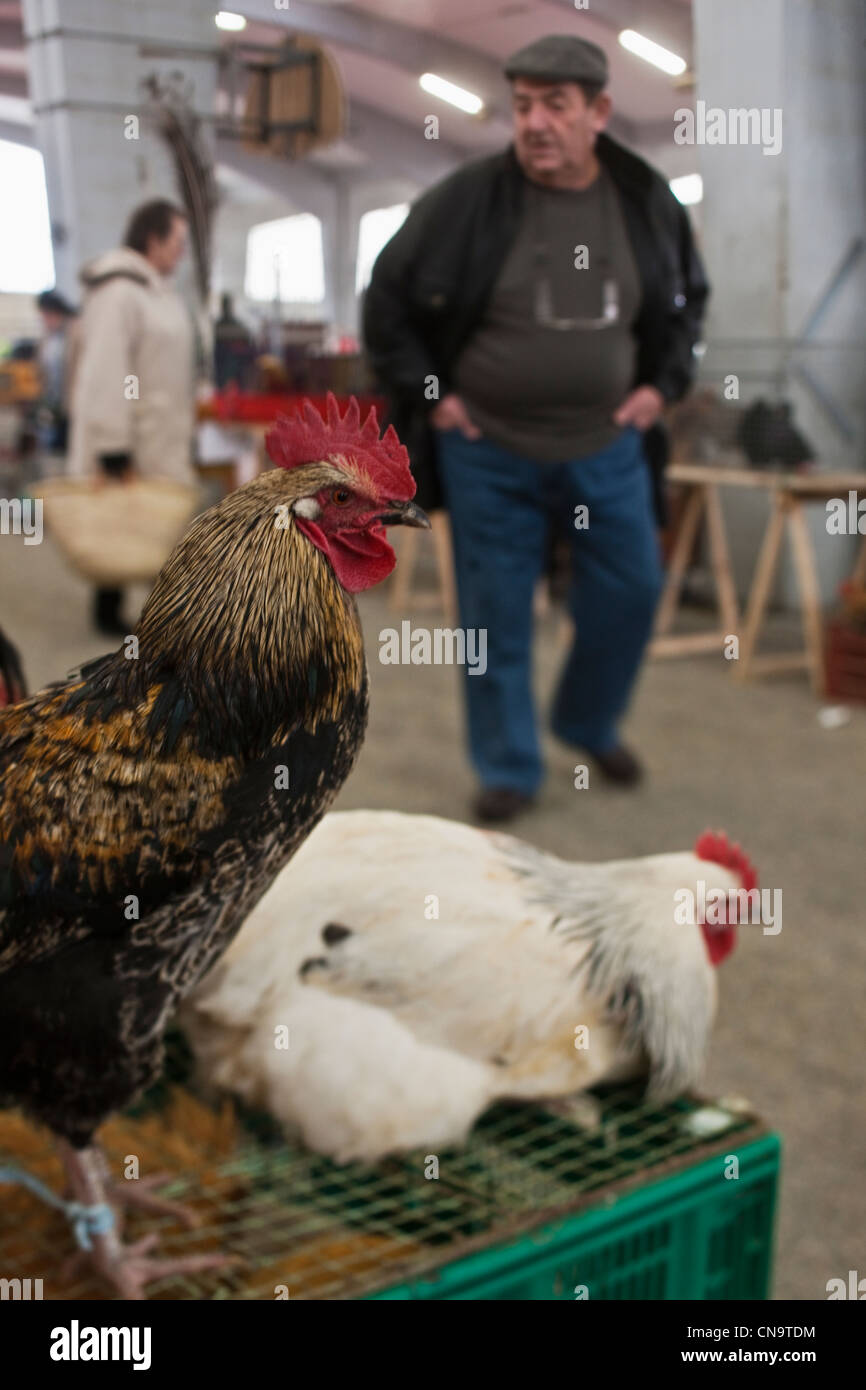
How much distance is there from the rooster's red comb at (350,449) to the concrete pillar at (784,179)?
429 mm

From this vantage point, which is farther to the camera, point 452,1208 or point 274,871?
point 452,1208

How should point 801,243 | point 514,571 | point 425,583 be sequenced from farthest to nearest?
point 425,583 → point 514,571 → point 801,243

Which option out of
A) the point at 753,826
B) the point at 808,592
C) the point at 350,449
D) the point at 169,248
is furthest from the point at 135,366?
the point at 808,592

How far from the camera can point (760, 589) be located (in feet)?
11.8

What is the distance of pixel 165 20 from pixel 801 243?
1.88ft

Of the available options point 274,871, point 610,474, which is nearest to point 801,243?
point 610,474

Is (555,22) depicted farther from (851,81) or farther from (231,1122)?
(231,1122)

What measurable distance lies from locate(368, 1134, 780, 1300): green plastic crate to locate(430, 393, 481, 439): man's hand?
0.73m

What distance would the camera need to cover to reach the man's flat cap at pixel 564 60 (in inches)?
36.0

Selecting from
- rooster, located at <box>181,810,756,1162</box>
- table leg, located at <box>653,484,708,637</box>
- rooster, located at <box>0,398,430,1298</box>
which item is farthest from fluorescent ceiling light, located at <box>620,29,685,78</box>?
table leg, located at <box>653,484,708,637</box>

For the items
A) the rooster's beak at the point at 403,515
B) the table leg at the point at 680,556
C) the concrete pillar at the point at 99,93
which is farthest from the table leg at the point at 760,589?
the rooster's beak at the point at 403,515

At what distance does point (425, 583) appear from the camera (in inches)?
131

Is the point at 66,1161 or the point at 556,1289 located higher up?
the point at 66,1161

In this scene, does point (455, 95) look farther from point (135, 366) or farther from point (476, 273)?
point (135, 366)
